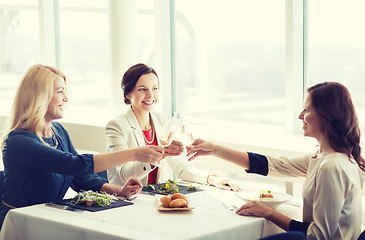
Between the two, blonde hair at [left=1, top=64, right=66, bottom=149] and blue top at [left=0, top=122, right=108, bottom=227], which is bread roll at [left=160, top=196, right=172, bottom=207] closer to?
blue top at [left=0, top=122, right=108, bottom=227]

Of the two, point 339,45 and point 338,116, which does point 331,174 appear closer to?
point 338,116

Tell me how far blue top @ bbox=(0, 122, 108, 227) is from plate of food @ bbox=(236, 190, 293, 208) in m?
0.78

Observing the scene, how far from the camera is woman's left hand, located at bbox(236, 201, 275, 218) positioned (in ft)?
8.66

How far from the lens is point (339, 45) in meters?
4.35

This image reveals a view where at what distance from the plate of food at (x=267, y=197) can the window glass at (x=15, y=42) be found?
3983 millimetres

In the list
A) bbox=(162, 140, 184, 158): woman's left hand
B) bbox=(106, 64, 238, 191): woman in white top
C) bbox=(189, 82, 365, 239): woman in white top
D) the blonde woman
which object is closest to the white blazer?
bbox=(106, 64, 238, 191): woman in white top

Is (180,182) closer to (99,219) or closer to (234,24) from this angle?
(99,219)

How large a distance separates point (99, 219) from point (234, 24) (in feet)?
A: 9.27

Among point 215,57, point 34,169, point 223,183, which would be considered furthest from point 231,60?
point 34,169

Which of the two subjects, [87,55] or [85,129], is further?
[87,55]

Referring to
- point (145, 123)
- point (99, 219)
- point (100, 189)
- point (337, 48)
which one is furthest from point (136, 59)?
point (99, 219)

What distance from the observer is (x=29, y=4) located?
6590 millimetres

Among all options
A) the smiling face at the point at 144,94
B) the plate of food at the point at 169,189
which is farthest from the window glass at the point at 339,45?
the plate of food at the point at 169,189

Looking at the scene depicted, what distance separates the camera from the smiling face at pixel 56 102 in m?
3.11
